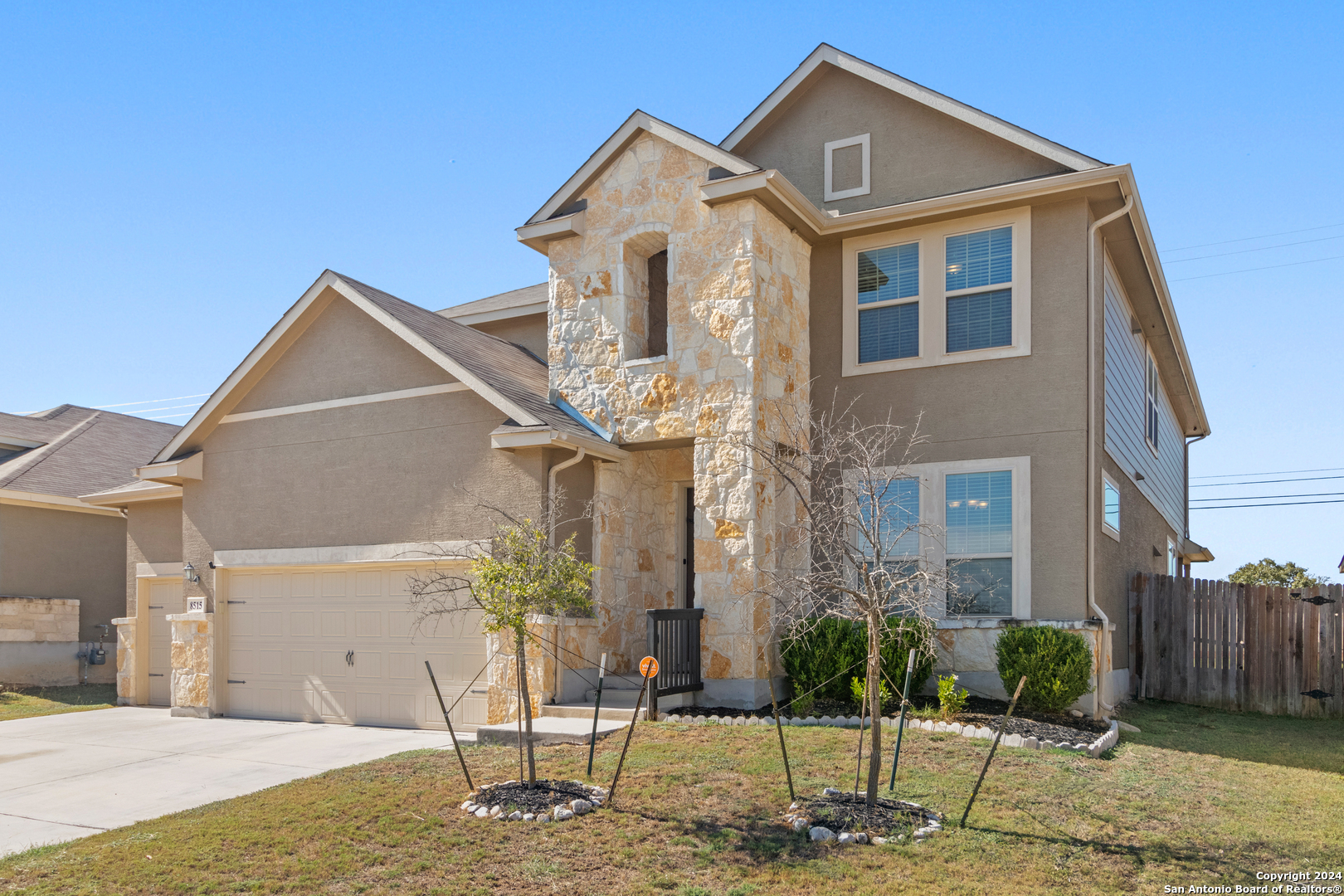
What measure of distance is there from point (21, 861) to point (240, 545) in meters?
7.80

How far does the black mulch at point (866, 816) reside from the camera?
22.6ft

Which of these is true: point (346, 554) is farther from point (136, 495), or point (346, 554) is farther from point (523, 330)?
point (523, 330)

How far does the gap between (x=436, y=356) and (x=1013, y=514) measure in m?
7.28

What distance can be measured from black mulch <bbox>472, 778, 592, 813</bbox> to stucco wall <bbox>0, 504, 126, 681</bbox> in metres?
15.3


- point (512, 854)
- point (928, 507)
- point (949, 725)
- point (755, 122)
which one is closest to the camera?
point (512, 854)

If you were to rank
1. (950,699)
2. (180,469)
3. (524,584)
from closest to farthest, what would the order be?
(524,584)
(950,699)
(180,469)

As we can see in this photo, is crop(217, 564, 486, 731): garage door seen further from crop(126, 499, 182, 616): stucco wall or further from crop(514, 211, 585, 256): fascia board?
crop(514, 211, 585, 256): fascia board

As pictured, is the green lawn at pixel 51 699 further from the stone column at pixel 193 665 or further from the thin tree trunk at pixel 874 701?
the thin tree trunk at pixel 874 701

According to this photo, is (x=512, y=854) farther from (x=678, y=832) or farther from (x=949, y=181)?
(x=949, y=181)

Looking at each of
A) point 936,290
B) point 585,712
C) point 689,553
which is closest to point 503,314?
point 689,553

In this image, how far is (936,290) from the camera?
12.9 meters

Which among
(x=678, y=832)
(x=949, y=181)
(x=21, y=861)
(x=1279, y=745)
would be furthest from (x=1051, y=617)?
(x=21, y=861)

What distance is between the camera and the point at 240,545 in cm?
1437

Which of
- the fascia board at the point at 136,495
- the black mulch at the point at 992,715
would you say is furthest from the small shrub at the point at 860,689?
the fascia board at the point at 136,495
